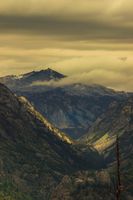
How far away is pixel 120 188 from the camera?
1965 inches
